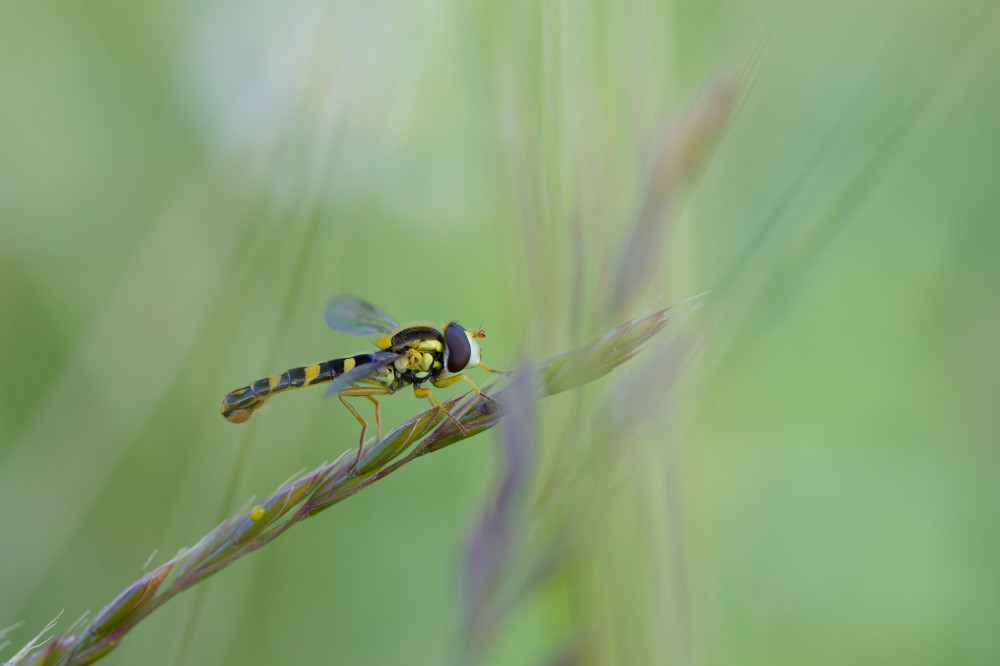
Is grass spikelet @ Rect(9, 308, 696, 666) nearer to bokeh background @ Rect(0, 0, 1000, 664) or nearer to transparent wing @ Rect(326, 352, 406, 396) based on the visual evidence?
bokeh background @ Rect(0, 0, 1000, 664)

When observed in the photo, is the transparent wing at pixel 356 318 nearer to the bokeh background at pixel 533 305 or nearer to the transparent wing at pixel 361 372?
the bokeh background at pixel 533 305

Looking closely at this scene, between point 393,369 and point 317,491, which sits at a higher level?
point 393,369

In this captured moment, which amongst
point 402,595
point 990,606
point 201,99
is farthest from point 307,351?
point 990,606

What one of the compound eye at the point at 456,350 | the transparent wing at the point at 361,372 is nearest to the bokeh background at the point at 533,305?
the transparent wing at the point at 361,372

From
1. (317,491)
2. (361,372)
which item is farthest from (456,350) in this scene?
(317,491)

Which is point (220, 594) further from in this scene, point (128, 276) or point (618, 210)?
point (618, 210)

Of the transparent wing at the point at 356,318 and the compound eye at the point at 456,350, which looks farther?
the transparent wing at the point at 356,318

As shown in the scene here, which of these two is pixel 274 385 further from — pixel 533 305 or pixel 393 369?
pixel 533 305
